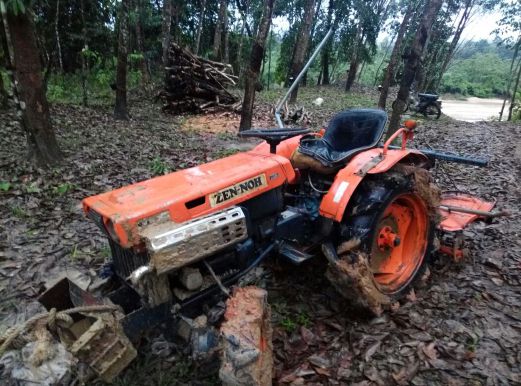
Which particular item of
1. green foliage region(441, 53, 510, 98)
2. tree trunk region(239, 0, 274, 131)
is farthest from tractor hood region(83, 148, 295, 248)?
green foliage region(441, 53, 510, 98)

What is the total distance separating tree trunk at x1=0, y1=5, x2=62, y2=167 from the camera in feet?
15.3

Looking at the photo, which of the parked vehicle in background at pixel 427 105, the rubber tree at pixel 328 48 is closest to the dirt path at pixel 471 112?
the parked vehicle in background at pixel 427 105

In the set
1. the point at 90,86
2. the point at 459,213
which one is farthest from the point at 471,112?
the point at 459,213

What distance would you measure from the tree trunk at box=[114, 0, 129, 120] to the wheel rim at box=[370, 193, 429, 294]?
6.99m

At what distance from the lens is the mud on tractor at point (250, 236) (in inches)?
74.7

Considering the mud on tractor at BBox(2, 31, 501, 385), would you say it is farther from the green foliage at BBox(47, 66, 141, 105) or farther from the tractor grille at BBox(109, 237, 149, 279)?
the green foliage at BBox(47, 66, 141, 105)

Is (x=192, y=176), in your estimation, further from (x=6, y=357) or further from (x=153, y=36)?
(x=153, y=36)

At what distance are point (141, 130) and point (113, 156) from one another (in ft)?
7.07

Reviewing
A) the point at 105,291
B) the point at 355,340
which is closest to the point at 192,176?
the point at 105,291

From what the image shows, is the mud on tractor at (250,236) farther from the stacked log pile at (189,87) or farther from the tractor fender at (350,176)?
the stacked log pile at (189,87)

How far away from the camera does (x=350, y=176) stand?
2.65 meters

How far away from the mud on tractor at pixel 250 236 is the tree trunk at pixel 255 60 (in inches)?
150

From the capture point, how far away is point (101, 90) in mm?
11703

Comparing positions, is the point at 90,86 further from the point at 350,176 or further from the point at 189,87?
the point at 350,176
